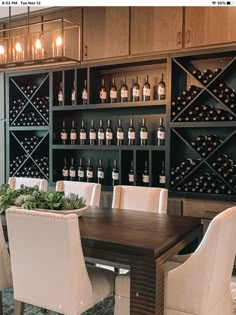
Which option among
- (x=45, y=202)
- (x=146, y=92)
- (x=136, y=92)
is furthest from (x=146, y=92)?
(x=45, y=202)

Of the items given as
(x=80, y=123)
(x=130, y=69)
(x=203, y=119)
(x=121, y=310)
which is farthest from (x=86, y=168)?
(x=121, y=310)

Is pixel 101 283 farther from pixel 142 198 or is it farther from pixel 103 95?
pixel 103 95

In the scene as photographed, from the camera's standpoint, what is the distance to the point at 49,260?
194cm

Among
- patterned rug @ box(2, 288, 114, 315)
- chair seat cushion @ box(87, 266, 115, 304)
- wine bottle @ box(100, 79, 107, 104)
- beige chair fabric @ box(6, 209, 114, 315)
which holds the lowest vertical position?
patterned rug @ box(2, 288, 114, 315)

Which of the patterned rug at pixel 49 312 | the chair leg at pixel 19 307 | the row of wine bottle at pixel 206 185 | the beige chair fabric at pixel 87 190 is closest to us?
the chair leg at pixel 19 307

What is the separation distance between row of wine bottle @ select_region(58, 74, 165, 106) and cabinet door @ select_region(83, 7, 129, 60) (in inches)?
15.1

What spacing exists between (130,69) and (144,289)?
2915mm

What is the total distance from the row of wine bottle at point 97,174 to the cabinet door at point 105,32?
125 centimetres

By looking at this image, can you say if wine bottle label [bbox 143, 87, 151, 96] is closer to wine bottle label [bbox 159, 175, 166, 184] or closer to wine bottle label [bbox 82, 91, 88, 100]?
wine bottle label [bbox 82, 91, 88, 100]

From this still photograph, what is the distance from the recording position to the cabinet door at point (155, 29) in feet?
11.8

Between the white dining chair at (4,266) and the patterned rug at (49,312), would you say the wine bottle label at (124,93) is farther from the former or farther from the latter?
the white dining chair at (4,266)

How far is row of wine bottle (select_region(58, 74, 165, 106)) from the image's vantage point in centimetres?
397

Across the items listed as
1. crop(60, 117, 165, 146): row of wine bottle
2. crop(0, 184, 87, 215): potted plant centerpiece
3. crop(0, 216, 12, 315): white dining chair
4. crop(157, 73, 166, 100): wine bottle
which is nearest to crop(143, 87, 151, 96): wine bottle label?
crop(157, 73, 166, 100): wine bottle

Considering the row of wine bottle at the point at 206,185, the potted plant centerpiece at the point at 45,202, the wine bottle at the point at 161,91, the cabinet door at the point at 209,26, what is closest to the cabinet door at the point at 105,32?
the wine bottle at the point at 161,91
